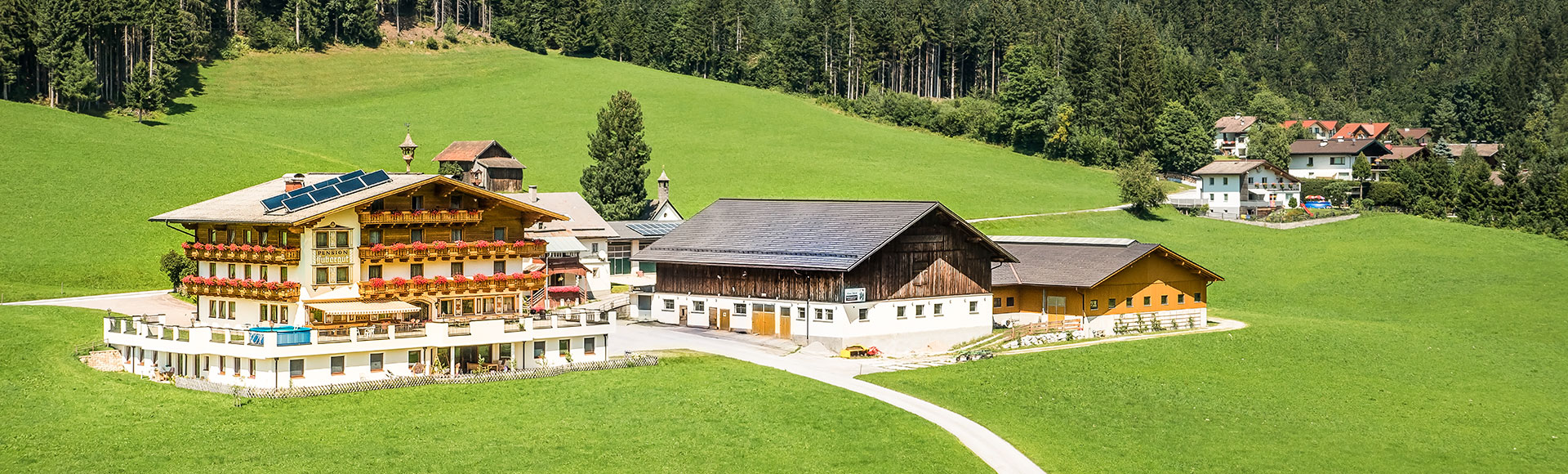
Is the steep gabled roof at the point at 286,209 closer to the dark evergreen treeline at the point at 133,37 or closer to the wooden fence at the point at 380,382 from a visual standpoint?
the wooden fence at the point at 380,382

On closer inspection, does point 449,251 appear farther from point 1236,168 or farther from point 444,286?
point 1236,168

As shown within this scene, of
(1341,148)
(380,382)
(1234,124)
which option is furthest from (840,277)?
(1234,124)

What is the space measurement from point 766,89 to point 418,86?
44.9m

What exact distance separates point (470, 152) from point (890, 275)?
53.6 meters

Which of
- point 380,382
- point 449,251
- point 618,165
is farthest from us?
point 618,165

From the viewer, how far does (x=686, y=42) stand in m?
179

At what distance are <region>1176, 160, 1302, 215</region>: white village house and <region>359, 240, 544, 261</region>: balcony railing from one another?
3159 inches

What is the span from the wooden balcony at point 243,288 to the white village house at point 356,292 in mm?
58

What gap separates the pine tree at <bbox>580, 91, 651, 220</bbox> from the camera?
316 ft

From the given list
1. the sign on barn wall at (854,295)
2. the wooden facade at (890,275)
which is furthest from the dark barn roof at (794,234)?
the sign on barn wall at (854,295)

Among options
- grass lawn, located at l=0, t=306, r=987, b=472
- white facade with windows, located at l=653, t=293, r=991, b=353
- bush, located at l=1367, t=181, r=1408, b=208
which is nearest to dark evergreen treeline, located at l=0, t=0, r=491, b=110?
white facade with windows, located at l=653, t=293, r=991, b=353

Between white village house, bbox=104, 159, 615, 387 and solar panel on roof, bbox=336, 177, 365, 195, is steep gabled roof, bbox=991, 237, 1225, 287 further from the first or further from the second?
solar panel on roof, bbox=336, 177, 365, 195

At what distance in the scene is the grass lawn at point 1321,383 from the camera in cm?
4281

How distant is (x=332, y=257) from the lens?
163 ft
